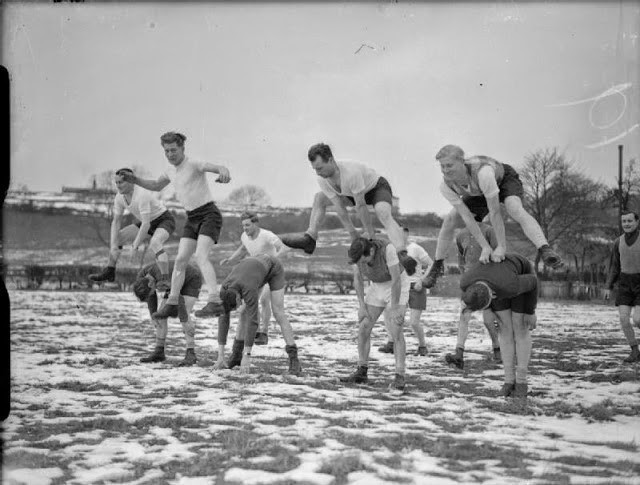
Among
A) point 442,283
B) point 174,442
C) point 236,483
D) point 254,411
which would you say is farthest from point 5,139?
point 442,283

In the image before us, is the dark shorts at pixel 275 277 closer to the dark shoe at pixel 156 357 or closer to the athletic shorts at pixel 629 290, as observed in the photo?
the dark shoe at pixel 156 357

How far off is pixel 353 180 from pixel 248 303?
1.90 m

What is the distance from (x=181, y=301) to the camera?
8812mm

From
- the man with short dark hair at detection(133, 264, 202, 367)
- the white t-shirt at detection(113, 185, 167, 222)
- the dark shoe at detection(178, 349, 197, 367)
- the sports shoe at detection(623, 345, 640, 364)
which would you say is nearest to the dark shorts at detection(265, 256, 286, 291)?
the man with short dark hair at detection(133, 264, 202, 367)

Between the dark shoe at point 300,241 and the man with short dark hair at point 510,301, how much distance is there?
1855 mm

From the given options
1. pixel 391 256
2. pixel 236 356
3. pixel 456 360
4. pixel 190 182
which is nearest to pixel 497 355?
pixel 456 360

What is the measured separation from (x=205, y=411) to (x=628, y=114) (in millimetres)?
6690

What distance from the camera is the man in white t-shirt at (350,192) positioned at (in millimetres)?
6859

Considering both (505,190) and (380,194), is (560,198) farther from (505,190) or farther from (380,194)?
(380,194)

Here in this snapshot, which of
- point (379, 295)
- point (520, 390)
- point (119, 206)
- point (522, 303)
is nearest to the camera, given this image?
point (520, 390)

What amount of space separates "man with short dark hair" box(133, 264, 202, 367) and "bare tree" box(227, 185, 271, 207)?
31273 millimetres

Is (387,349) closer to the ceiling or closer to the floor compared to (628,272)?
closer to the floor

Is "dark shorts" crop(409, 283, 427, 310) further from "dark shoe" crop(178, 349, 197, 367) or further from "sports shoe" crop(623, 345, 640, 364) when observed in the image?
"dark shoe" crop(178, 349, 197, 367)

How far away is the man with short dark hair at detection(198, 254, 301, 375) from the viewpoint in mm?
7342
